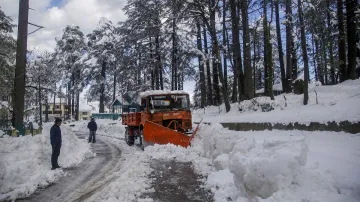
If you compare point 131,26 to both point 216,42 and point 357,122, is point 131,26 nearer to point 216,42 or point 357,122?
point 216,42

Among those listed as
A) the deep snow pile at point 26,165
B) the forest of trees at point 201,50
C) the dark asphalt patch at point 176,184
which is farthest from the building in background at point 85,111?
the dark asphalt patch at point 176,184

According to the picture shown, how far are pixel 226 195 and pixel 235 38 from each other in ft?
52.9

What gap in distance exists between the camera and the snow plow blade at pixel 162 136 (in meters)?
11.9

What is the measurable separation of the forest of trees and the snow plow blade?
17.7ft

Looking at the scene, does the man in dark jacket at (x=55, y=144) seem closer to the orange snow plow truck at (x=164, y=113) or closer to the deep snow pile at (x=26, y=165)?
the deep snow pile at (x=26, y=165)

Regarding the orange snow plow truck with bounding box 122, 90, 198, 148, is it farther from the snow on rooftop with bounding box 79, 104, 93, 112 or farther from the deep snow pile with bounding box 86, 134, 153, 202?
the snow on rooftop with bounding box 79, 104, 93, 112

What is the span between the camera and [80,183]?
7156 millimetres

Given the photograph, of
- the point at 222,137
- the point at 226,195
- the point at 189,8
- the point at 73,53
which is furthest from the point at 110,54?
the point at 226,195

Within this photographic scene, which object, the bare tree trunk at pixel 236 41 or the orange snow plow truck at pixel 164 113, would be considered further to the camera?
the bare tree trunk at pixel 236 41

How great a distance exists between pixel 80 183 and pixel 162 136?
5631mm

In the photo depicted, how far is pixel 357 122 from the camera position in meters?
7.87

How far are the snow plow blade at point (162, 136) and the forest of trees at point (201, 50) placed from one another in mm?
5398

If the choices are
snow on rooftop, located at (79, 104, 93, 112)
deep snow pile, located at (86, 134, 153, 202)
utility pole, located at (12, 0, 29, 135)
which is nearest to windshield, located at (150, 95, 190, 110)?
deep snow pile, located at (86, 134, 153, 202)

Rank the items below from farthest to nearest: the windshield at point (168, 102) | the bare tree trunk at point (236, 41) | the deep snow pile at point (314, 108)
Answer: the bare tree trunk at point (236, 41) → the windshield at point (168, 102) → the deep snow pile at point (314, 108)
